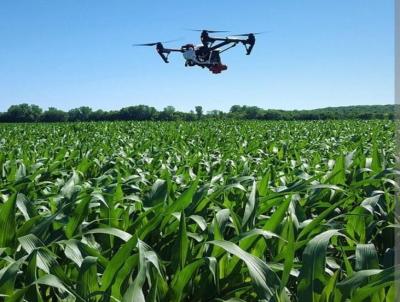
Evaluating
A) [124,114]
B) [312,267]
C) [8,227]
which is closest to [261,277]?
[312,267]

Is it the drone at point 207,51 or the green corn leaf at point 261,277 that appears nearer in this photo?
the green corn leaf at point 261,277

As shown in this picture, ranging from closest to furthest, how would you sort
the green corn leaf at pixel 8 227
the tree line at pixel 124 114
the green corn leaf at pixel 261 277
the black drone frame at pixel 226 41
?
1. the green corn leaf at pixel 261 277
2. the green corn leaf at pixel 8 227
3. the black drone frame at pixel 226 41
4. the tree line at pixel 124 114

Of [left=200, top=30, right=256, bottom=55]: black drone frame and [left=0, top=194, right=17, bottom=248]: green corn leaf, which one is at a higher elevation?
[left=200, top=30, right=256, bottom=55]: black drone frame

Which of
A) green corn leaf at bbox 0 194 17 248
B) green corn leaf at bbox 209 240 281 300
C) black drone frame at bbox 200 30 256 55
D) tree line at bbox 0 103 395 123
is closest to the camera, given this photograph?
green corn leaf at bbox 209 240 281 300

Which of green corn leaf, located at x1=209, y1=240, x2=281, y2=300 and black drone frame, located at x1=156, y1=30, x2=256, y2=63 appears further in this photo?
black drone frame, located at x1=156, y1=30, x2=256, y2=63

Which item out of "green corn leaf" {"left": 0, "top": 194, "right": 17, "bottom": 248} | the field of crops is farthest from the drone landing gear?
"green corn leaf" {"left": 0, "top": 194, "right": 17, "bottom": 248}

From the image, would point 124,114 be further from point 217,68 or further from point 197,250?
point 197,250

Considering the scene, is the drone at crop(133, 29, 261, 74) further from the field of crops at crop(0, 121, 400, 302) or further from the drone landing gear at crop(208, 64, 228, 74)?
the field of crops at crop(0, 121, 400, 302)

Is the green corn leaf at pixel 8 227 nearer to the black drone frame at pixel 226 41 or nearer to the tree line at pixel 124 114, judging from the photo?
the black drone frame at pixel 226 41

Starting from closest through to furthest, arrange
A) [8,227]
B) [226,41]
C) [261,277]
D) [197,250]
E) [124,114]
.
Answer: [261,277] < [197,250] < [8,227] < [226,41] < [124,114]

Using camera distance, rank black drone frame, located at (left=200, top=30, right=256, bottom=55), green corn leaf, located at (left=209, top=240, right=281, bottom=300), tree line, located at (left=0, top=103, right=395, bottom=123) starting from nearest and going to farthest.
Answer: green corn leaf, located at (left=209, top=240, right=281, bottom=300) → black drone frame, located at (left=200, top=30, right=256, bottom=55) → tree line, located at (left=0, top=103, right=395, bottom=123)

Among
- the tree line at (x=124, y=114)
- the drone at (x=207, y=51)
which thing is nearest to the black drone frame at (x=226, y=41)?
the drone at (x=207, y=51)

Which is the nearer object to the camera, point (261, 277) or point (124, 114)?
point (261, 277)
